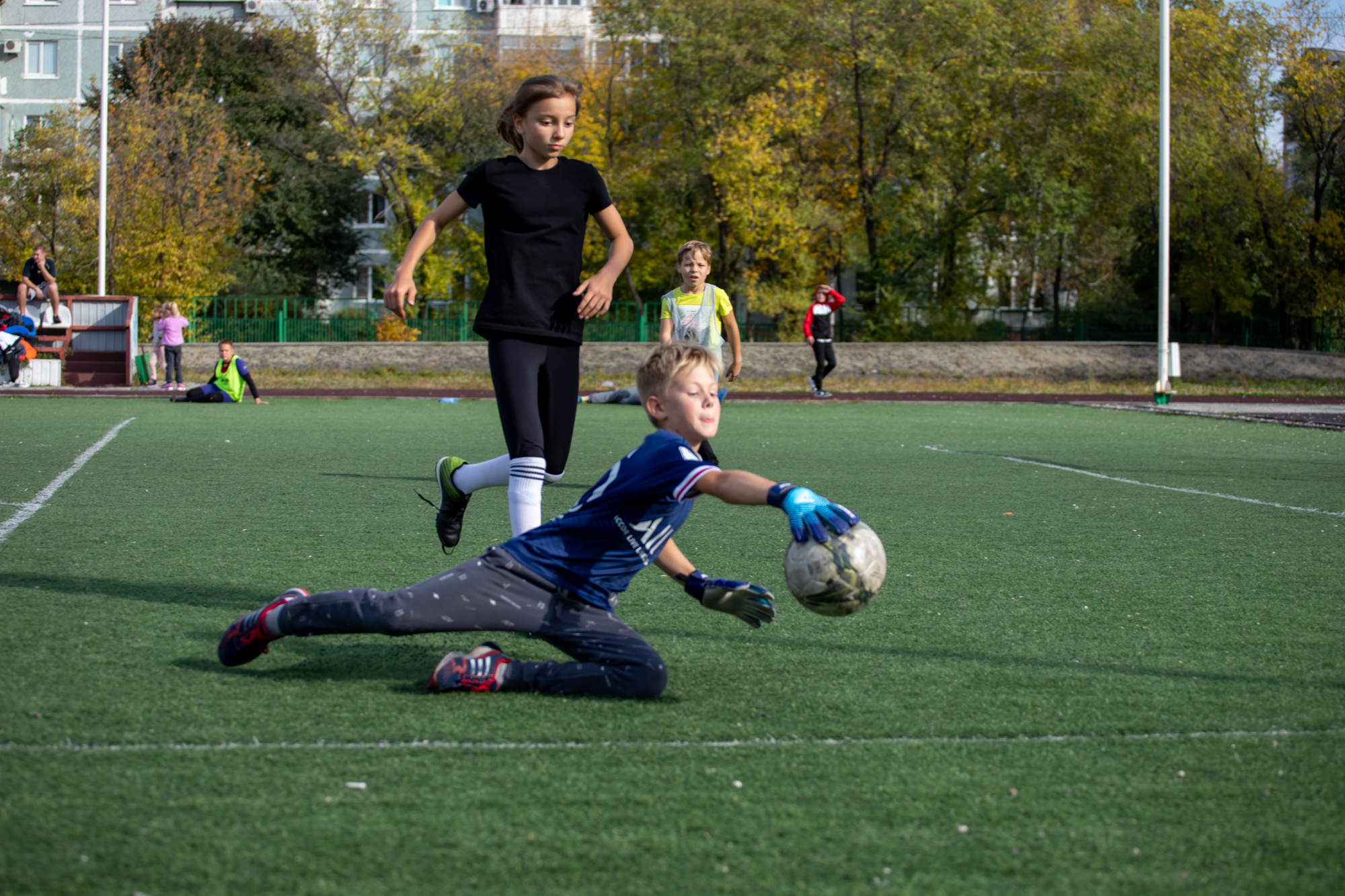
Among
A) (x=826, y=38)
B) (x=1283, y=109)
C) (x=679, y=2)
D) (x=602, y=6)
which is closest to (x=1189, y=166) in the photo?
(x=1283, y=109)

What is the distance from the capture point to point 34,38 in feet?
172

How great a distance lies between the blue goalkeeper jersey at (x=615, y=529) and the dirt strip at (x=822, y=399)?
64.2 ft

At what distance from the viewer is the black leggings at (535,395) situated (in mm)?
4820

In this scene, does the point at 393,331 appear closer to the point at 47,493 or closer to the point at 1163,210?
the point at 1163,210

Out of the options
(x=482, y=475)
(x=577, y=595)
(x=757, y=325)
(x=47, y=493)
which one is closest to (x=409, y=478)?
(x=47, y=493)

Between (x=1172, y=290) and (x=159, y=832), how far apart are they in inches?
1530

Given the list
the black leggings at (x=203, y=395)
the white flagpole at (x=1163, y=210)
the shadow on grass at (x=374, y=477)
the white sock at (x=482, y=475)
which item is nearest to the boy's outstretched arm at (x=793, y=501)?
the white sock at (x=482, y=475)

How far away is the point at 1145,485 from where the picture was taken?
963 centimetres

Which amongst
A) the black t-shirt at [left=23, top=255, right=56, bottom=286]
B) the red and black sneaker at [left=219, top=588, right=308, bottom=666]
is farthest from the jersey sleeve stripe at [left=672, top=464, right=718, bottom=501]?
the black t-shirt at [left=23, top=255, right=56, bottom=286]

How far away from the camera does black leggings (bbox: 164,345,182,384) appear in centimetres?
2450

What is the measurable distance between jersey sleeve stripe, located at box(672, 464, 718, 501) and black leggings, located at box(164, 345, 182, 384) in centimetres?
2342

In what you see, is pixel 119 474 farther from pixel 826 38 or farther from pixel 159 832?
pixel 826 38

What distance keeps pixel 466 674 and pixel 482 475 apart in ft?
5.75

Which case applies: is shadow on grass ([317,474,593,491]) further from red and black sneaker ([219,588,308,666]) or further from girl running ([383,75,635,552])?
red and black sneaker ([219,588,308,666])
